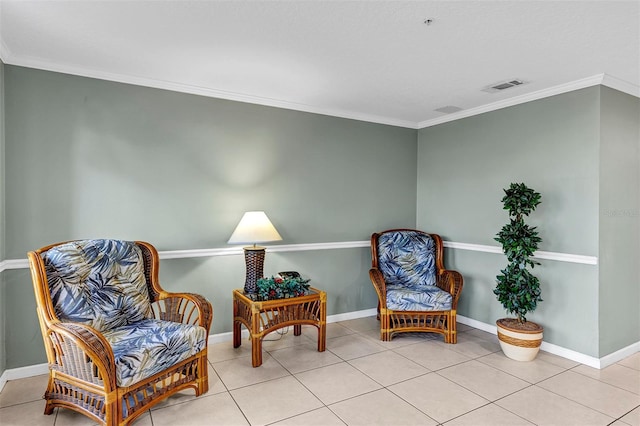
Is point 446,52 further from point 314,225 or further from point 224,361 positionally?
point 224,361

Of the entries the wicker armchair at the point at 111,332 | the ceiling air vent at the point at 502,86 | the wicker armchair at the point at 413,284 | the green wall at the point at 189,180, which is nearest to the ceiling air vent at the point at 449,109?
the ceiling air vent at the point at 502,86

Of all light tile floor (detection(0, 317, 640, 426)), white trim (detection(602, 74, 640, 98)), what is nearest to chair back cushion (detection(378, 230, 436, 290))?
light tile floor (detection(0, 317, 640, 426))

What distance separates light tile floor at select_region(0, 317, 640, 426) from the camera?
2.41m

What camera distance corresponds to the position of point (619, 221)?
11.2 ft

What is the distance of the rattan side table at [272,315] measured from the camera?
10.3 feet

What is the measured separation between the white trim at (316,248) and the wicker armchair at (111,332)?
553mm

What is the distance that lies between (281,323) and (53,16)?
269 cm

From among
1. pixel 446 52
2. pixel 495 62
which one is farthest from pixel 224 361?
pixel 495 62

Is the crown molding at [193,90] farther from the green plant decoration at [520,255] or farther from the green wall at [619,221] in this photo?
the green wall at [619,221]

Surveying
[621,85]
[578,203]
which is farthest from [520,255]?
[621,85]

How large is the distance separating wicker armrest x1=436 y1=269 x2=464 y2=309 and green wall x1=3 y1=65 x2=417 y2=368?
3.03 ft

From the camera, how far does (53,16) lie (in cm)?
230

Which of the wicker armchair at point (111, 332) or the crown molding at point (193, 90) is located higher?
the crown molding at point (193, 90)

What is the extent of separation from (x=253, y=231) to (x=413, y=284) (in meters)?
1.93
